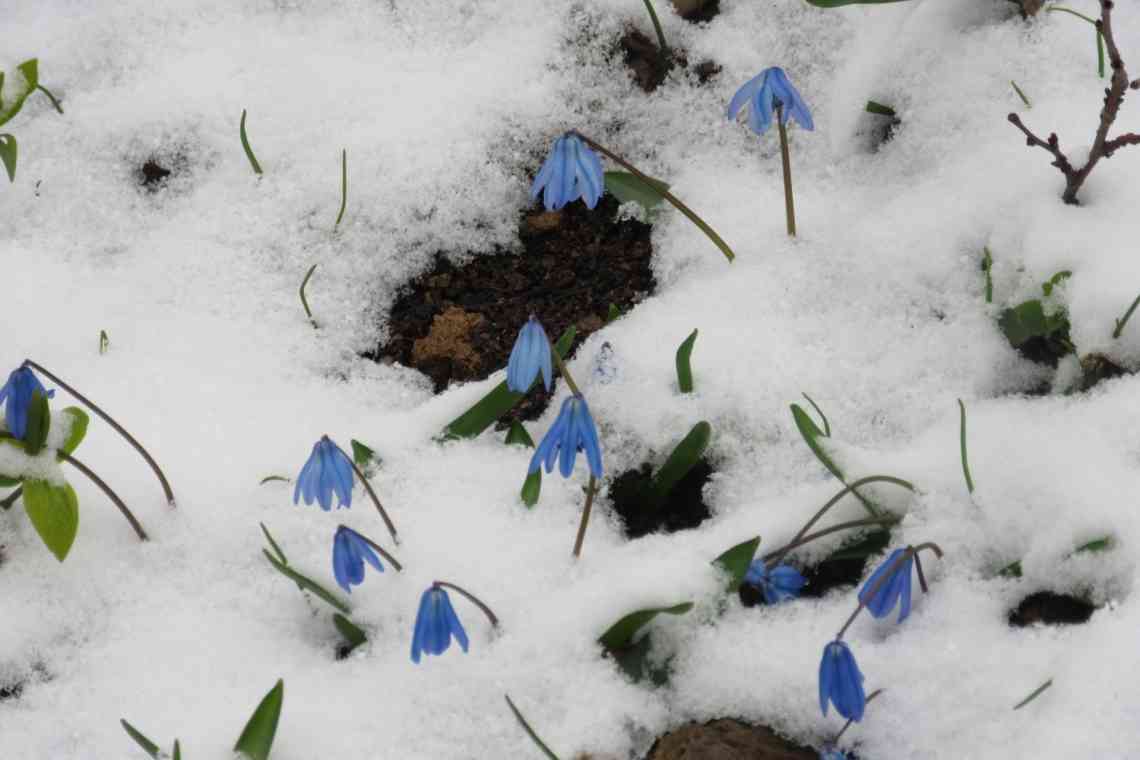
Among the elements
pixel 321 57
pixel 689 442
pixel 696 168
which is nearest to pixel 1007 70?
pixel 696 168

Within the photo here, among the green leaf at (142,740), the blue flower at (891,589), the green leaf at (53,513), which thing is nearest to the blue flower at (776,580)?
the blue flower at (891,589)

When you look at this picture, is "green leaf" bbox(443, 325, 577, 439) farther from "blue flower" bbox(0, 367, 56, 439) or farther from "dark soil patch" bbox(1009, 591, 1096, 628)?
"dark soil patch" bbox(1009, 591, 1096, 628)

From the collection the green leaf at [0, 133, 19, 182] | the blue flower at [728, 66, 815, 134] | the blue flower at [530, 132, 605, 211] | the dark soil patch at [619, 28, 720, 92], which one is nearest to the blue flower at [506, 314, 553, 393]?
the blue flower at [530, 132, 605, 211]

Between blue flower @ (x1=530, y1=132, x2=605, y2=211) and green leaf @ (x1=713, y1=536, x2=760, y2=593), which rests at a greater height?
blue flower @ (x1=530, y1=132, x2=605, y2=211)

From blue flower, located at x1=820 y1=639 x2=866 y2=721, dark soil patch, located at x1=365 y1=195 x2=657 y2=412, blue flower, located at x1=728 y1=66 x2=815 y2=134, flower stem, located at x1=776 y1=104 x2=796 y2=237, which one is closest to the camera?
blue flower, located at x1=820 y1=639 x2=866 y2=721

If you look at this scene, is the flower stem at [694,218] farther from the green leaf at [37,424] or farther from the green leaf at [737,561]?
the green leaf at [37,424]

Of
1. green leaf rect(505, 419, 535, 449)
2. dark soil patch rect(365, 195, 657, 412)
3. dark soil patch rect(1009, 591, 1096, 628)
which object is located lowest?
dark soil patch rect(1009, 591, 1096, 628)
